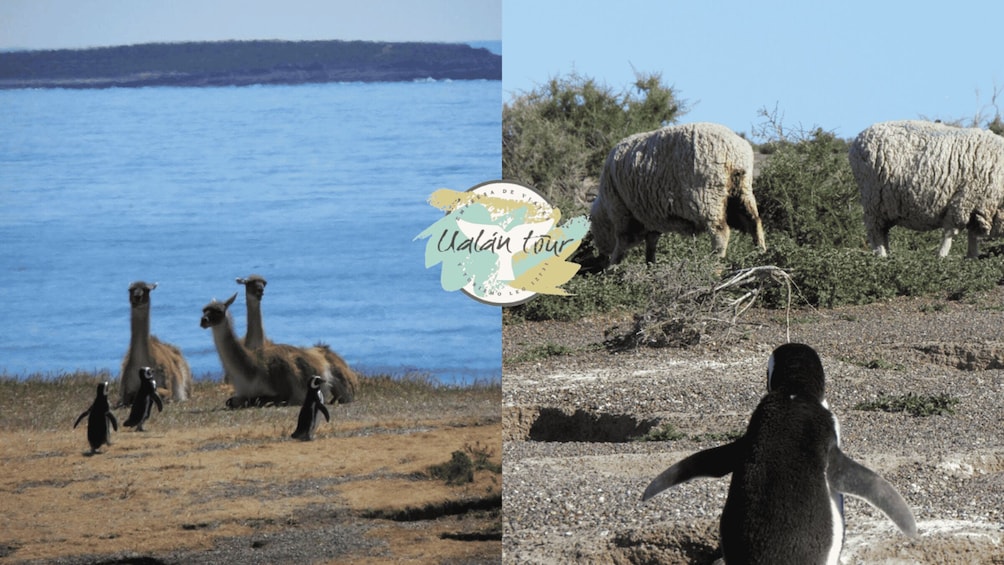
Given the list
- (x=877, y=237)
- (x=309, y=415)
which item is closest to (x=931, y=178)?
(x=877, y=237)

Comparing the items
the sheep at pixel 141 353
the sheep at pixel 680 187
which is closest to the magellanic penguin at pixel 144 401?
the sheep at pixel 141 353

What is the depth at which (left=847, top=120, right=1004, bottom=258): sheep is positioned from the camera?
16.5 metres

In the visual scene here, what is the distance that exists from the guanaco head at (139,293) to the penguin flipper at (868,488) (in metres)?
2.33

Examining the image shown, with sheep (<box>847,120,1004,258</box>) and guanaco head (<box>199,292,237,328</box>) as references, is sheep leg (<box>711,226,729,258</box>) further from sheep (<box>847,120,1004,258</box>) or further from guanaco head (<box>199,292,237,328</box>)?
guanaco head (<box>199,292,237,328</box>)

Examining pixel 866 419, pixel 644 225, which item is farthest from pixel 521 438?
pixel 644 225

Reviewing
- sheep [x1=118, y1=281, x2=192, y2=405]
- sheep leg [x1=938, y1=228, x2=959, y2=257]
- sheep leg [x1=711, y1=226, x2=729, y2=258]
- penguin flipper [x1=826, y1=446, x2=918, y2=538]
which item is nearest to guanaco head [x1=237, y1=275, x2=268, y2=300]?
sheep [x1=118, y1=281, x2=192, y2=405]

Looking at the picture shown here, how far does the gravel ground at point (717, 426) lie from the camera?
498 centimetres

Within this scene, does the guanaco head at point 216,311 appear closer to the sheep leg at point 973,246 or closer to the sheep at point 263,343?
the sheep at point 263,343

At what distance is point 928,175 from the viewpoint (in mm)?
16734

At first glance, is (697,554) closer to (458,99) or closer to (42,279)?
(458,99)

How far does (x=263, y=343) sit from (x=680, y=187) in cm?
1307

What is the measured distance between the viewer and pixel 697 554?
4961mm

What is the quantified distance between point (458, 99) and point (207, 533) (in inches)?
58.8

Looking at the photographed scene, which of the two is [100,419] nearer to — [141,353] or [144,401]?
[144,401]
